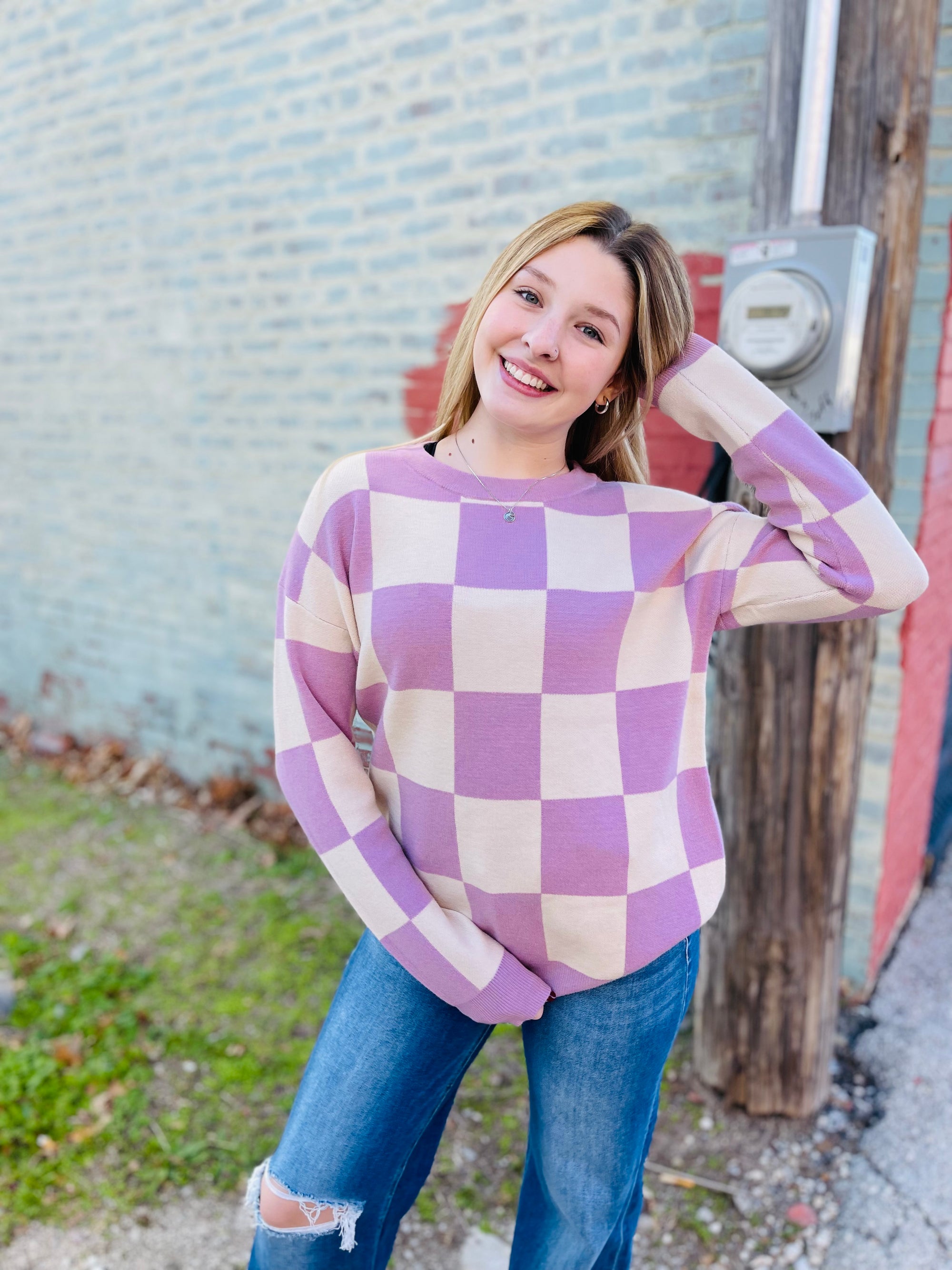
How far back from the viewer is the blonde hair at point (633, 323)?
141 centimetres

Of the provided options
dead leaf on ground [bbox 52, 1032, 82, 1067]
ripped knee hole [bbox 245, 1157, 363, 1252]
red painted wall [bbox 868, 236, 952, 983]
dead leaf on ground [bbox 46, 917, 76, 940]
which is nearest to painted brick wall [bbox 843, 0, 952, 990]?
red painted wall [bbox 868, 236, 952, 983]

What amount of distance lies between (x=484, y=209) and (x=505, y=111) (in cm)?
28

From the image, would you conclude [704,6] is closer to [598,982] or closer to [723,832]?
[723,832]

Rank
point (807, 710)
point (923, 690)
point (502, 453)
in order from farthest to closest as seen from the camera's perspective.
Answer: point (923, 690), point (807, 710), point (502, 453)

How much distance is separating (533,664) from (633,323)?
56cm

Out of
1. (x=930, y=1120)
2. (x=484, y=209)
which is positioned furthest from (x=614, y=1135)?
(x=484, y=209)

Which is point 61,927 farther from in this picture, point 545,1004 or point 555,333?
point 555,333

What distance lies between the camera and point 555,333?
4.57 feet

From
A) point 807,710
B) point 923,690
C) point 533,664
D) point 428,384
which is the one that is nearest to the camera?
point 533,664

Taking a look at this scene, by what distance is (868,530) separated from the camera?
54.9 inches

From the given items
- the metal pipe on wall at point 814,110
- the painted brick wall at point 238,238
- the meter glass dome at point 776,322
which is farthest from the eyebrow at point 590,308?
the painted brick wall at point 238,238

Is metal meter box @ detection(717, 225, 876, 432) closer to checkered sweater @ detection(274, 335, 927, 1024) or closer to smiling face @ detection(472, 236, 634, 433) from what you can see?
checkered sweater @ detection(274, 335, 927, 1024)

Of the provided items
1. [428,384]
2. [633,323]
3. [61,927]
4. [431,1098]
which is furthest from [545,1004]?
[61,927]

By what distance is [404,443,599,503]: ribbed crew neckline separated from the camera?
1460 millimetres
